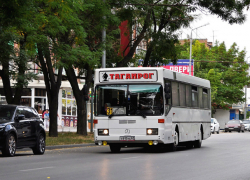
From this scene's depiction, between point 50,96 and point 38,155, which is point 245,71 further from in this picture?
point 38,155

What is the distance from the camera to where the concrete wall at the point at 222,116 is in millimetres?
79188

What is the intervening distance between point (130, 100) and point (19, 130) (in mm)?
3886

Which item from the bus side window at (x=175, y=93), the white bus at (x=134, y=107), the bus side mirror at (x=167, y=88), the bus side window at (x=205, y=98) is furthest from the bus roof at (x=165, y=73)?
the bus side window at (x=205, y=98)

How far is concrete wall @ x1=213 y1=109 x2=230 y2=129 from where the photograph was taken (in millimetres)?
79188

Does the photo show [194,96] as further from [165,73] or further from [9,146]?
[9,146]

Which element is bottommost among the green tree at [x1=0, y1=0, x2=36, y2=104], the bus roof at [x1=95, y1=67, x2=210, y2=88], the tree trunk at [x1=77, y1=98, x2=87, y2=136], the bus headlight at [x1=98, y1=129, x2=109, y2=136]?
the bus headlight at [x1=98, y1=129, x2=109, y2=136]

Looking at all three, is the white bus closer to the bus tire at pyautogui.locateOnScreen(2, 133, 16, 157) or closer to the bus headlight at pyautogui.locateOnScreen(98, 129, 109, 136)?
the bus headlight at pyautogui.locateOnScreen(98, 129, 109, 136)

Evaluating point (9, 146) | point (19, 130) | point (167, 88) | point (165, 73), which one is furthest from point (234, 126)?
point (9, 146)

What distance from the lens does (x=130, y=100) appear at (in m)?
18.9

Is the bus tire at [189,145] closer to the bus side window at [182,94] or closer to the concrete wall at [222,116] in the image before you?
the bus side window at [182,94]

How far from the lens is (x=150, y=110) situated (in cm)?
1892

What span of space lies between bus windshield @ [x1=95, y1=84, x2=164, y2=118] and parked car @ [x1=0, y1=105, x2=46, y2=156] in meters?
2.17

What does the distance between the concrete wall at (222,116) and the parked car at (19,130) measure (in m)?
62.1

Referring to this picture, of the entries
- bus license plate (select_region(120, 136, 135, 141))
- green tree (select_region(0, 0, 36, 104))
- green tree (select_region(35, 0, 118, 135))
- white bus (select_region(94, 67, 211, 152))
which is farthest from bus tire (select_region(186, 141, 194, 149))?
green tree (select_region(0, 0, 36, 104))
